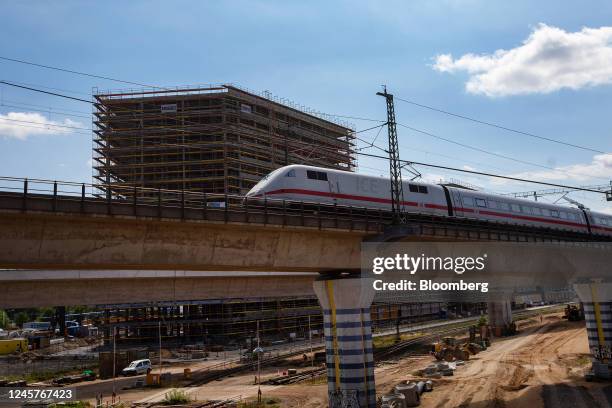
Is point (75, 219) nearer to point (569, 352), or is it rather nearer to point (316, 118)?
point (569, 352)

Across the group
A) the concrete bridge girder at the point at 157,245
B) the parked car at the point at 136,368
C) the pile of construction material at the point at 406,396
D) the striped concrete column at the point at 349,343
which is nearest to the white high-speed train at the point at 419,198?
the concrete bridge girder at the point at 157,245

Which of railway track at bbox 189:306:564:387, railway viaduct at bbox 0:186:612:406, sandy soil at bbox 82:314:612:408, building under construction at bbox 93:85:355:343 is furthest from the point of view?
building under construction at bbox 93:85:355:343

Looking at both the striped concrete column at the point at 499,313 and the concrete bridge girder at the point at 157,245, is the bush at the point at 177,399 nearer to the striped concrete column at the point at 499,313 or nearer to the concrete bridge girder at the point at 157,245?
the concrete bridge girder at the point at 157,245

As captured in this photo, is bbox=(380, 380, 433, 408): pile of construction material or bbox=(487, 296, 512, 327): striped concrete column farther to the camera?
bbox=(487, 296, 512, 327): striped concrete column

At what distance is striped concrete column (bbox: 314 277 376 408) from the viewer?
1130 inches

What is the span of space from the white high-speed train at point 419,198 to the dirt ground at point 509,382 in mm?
13326

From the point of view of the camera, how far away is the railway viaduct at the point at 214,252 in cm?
2014

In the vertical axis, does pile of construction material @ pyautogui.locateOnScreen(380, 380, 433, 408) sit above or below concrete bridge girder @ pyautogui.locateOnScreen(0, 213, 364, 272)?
below

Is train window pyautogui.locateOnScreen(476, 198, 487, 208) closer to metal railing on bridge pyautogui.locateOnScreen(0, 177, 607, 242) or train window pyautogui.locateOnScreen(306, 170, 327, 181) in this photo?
metal railing on bridge pyautogui.locateOnScreen(0, 177, 607, 242)

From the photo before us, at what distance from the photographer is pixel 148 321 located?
249 feet

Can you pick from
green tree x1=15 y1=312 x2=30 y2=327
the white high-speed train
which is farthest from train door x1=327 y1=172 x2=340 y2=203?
green tree x1=15 y1=312 x2=30 y2=327

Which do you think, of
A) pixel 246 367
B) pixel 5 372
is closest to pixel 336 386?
pixel 246 367

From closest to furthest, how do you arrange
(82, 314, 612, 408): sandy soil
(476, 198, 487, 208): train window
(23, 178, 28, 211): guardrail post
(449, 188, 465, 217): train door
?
(23, 178, 28, 211): guardrail post → (82, 314, 612, 408): sandy soil → (449, 188, 465, 217): train door → (476, 198, 487, 208): train window

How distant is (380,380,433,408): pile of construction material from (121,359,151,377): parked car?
30.3 m
